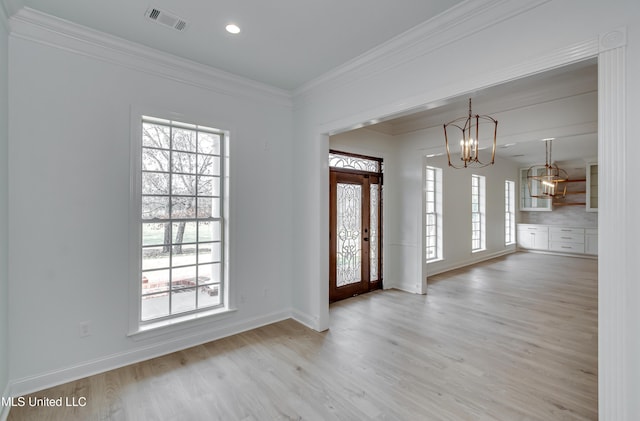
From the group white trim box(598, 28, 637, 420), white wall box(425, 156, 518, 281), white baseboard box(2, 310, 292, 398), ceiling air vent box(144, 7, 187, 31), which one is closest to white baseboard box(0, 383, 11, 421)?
white baseboard box(2, 310, 292, 398)

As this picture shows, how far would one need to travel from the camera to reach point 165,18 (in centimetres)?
241

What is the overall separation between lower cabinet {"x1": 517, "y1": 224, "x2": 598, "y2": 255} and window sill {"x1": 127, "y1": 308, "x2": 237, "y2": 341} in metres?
10.0

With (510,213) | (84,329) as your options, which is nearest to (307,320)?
(84,329)

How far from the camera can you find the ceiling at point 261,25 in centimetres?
225

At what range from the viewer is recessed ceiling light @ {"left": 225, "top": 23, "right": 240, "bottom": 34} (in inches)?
99.0

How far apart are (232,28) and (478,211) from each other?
305 inches

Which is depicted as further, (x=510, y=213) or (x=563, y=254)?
(x=510, y=213)

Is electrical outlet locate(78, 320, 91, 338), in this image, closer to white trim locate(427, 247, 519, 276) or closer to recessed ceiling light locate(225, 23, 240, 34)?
recessed ceiling light locate(225, 23, 240, 34)

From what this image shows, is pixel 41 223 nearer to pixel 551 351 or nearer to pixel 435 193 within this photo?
pixel 551 351

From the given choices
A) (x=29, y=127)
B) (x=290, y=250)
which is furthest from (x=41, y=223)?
(x=290, y=250)

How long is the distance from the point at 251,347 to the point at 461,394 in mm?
2067

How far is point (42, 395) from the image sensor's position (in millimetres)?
2391

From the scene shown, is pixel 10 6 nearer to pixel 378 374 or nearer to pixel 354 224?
pixel 378 374

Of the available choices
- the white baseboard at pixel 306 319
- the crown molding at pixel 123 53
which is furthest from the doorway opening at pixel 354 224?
the crown molding at pixel 123 53
